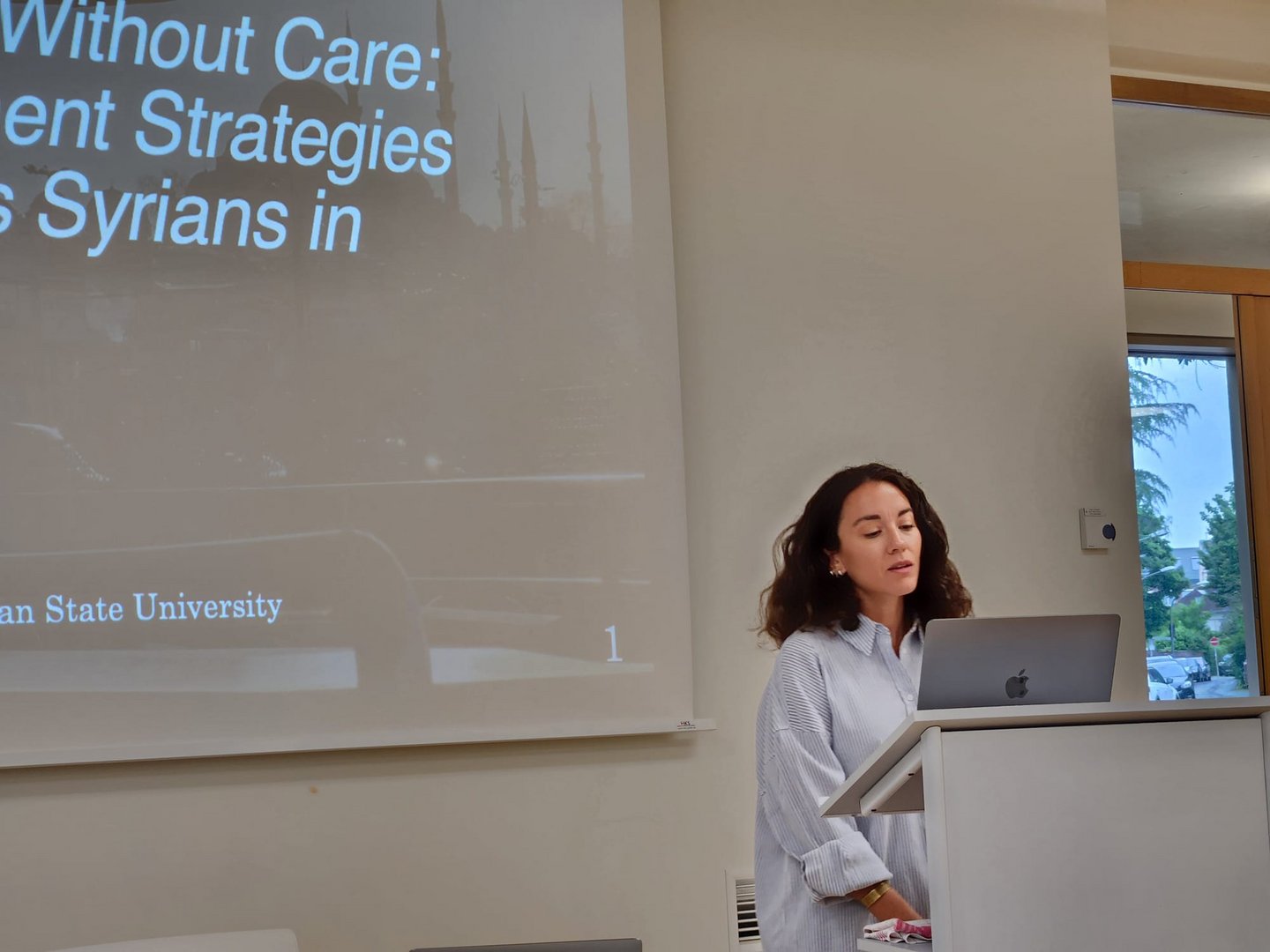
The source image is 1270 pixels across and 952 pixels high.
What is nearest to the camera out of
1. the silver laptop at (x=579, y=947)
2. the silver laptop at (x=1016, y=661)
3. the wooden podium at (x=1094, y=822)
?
the wooden podium at (x=1094, y=822)

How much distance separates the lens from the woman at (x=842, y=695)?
8.22ft

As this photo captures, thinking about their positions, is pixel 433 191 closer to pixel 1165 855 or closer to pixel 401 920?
pixel 401 920

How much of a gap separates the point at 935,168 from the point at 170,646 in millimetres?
2917

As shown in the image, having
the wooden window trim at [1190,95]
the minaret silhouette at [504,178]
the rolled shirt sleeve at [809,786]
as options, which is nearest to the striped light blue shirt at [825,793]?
the rolled shirt sleeve at [809,786]

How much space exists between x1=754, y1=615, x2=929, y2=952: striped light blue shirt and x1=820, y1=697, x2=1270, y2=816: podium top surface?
0.40 m

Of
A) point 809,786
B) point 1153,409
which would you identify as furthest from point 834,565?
point 1153,409

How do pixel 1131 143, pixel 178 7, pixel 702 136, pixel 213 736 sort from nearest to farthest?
pixel 213 736
pixel 178 7
pixel 702 136
pixel 1131 143

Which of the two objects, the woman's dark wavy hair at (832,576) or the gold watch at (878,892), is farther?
the woman's dark wavy hair at (832,576)

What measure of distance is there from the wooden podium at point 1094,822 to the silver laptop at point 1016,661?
168 mm

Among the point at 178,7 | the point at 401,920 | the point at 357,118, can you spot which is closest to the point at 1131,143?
the point at 357,118

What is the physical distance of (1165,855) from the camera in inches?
76.8

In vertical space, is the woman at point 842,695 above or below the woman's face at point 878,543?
below

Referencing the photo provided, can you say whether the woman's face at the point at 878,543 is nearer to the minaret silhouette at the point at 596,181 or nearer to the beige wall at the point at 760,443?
the beige wall at the point at 760,443

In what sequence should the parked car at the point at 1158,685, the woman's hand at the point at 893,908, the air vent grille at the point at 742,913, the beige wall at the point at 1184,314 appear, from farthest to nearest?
the beige wall at the point at 1184,314 < the parked car at the point at 1158,685 < the air vent grille at the point at 742,913 < the woman's hand at the point at 893,908
